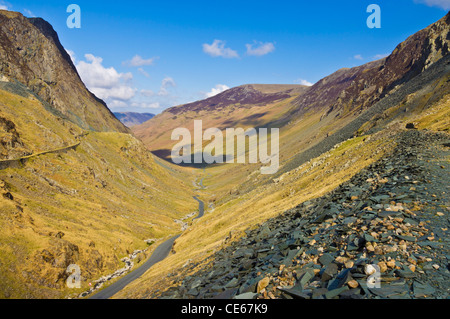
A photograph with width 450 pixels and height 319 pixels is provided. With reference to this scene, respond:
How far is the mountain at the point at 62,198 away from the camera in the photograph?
173ft

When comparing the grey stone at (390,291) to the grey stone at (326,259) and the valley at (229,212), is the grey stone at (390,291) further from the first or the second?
the grey stone at (326,259)

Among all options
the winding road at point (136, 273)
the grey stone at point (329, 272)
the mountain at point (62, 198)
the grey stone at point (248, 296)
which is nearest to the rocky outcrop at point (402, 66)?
the mountain at point (62, 198)

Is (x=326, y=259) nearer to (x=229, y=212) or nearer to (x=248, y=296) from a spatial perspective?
(x=248, y=296)

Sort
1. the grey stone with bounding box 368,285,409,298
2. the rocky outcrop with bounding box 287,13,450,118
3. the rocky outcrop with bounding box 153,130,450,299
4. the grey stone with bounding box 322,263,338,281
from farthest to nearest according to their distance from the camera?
the rocky outcrop with bounding box 287,13,450,118, the grey stone with bounding box 322,263,338,281, the rocky outcrop with bounding box 153,130,450,299, the grey stone with bounding box 368,285,409,298

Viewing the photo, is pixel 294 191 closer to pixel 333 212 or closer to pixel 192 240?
pixel 192 240

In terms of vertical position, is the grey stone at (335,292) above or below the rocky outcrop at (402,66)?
below

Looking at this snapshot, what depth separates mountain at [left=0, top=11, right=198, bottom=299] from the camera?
5262cm

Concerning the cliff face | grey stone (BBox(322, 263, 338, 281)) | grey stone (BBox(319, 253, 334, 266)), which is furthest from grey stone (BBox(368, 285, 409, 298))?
the cliff face

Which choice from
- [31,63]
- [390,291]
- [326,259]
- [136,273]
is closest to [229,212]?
[136,273]

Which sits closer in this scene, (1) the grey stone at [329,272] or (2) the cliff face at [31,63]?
(1) the grey stone at [329,272]

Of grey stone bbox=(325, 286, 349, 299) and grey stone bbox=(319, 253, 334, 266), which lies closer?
grey stone bbox=(325, 286, 349, 299)

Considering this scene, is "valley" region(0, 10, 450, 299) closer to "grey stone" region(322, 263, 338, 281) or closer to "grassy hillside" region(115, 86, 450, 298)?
"grey stone" region(322, 263, 338, 281)

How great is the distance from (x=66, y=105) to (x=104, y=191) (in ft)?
398
